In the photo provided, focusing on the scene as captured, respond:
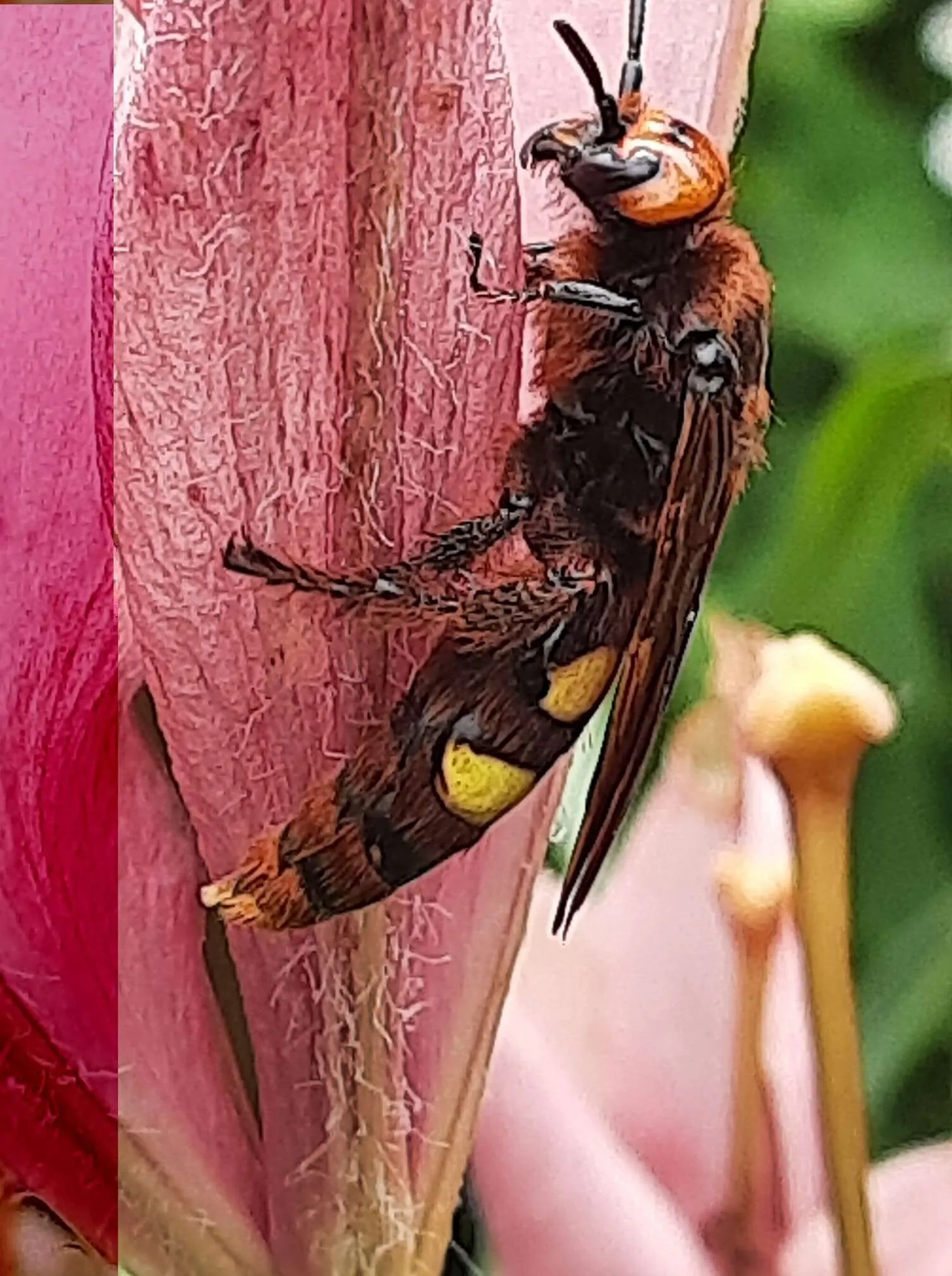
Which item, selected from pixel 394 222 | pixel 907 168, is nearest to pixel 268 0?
pixel 394 222


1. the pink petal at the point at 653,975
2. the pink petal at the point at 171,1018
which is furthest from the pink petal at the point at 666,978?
the pink petal at the point at 171,1018

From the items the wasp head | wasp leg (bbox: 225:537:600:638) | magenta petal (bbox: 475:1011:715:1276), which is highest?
the wasp head

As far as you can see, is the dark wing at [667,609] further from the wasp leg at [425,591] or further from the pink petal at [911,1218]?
the pink petal at [911,1218]

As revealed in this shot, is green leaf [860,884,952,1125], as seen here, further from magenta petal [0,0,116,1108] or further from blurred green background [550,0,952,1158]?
magenta petal [0,0,116,1108]

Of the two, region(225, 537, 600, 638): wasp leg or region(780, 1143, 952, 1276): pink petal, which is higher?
region(225, 537, 600, 638): wasp leg

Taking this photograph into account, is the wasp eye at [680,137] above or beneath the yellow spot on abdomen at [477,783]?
above

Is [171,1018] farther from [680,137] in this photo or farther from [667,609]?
[680,137]

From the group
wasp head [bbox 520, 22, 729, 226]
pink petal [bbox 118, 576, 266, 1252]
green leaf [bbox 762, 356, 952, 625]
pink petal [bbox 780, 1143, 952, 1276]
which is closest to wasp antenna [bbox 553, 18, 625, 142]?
wasp head [bbox 520, 22, 729, 226]
